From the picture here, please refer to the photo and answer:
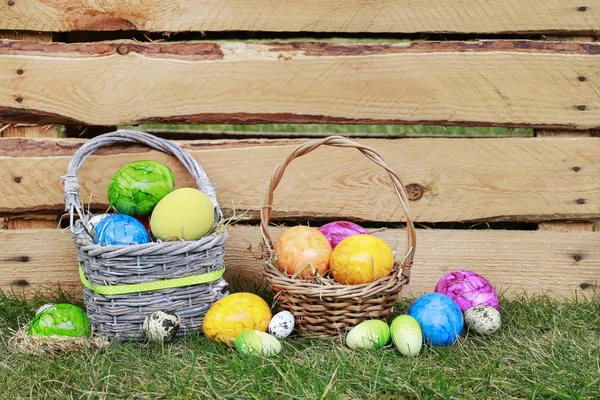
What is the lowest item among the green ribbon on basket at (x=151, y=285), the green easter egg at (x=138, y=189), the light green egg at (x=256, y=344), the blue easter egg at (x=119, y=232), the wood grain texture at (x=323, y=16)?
the light green egg at (x=256, y=344)

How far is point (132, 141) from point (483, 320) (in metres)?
1.74

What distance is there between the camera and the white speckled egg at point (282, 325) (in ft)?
8.96

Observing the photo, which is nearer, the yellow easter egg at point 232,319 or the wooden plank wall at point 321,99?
the yellow easter egg at point 232,319

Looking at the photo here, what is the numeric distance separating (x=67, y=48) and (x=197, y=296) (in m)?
1.32

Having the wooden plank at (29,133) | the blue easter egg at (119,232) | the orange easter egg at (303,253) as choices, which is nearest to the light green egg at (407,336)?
the orange easter egg at (303,253)

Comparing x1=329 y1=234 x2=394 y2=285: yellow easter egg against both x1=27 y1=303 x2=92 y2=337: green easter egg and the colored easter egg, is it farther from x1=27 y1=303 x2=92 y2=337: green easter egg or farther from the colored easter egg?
x1=27 y1=303 x2=92 y2=337: green easter egg

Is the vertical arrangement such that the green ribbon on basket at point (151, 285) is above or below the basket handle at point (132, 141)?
below

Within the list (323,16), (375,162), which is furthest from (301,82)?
(375,162)

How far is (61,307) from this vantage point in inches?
111

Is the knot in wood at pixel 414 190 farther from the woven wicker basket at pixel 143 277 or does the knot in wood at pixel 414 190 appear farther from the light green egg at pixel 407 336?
the woven wicker basket at pixel 143 277

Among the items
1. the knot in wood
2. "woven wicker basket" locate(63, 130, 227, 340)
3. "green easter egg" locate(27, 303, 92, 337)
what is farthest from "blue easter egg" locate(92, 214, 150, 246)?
the knot in wood

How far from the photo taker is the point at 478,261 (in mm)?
3395

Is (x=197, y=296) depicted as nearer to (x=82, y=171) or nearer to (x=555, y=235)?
(x=82, y=171)

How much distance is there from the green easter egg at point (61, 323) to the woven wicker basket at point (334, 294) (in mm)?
760
